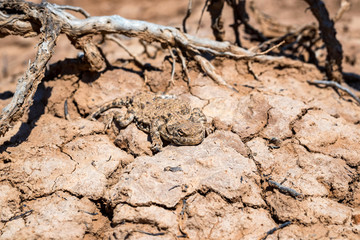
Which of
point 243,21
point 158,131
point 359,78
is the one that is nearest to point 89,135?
point 158,131

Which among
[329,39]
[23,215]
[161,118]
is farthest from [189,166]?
[329,39]

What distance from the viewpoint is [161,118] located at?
486cm

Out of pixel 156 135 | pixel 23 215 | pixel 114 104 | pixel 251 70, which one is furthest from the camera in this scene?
pixel 251 70

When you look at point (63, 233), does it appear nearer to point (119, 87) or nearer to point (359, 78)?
point (119, 87)

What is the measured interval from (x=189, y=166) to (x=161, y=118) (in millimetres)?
1346

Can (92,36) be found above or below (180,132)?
above

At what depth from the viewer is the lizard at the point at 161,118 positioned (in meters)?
4.24

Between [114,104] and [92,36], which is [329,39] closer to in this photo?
[114,104]

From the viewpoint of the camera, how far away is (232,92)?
5270 mm

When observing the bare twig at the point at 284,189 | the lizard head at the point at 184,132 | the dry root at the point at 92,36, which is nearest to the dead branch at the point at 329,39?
the dry root at the point at 92,36

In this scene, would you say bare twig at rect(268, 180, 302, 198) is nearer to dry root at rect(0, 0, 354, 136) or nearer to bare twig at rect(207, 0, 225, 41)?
dry root at rect(0, 0, 354, 136)

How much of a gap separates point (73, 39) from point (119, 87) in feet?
3.88

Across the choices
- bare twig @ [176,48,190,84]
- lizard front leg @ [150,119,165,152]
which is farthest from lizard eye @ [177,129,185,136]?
bare twig @ [176,48,190,84]

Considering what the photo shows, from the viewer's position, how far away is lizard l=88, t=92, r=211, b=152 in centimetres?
424
